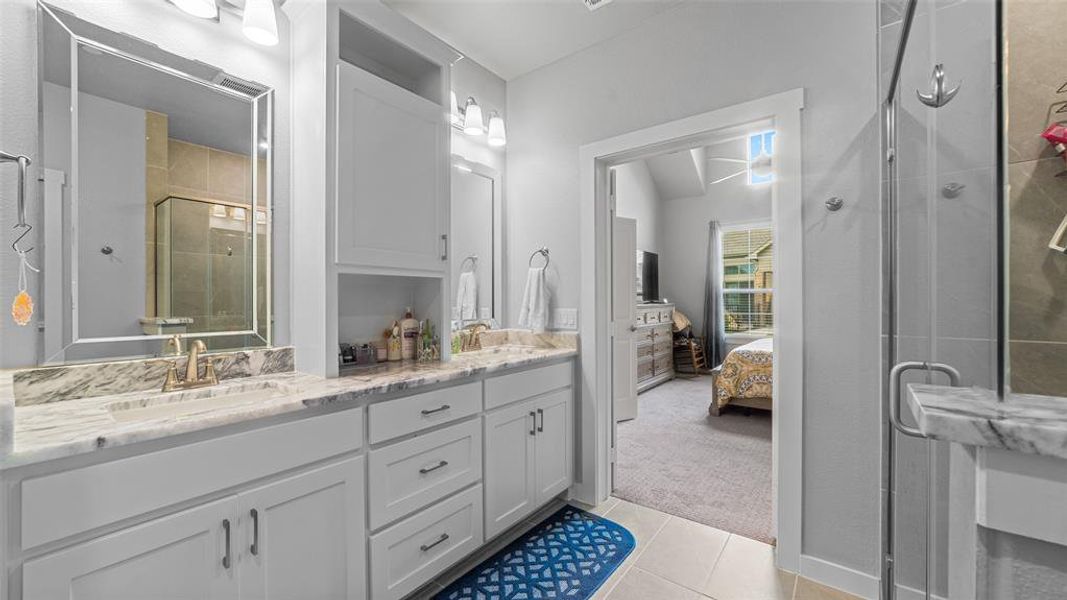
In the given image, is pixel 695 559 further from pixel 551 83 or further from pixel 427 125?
pixel 551 83

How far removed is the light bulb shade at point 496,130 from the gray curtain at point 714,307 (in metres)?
5.06

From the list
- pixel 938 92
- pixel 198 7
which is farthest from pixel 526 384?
pixel 198 7

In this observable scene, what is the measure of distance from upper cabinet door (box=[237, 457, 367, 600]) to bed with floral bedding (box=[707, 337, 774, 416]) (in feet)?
12.0

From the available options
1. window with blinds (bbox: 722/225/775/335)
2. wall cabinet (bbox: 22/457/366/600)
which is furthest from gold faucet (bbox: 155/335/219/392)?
window with blinds (bbox: 722/225/775/335)

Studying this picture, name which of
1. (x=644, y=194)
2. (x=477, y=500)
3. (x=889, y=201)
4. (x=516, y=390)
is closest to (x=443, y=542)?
(x=477, y=500)

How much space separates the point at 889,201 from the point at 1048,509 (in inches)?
49.9

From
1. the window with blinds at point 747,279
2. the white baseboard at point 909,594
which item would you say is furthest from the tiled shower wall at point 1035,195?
the window with blinds at point 747,279

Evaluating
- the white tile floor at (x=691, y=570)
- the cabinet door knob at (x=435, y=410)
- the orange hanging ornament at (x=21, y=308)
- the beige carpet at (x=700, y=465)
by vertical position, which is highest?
the orange hanging ornament at (x=21, y=308)

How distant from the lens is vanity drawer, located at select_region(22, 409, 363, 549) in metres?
0.91

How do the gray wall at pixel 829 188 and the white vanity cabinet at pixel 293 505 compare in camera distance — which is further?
the gray wall at pixel 829 188

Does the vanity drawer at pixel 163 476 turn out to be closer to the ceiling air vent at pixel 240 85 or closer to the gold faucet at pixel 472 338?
the gold faucet at pixel 472 338

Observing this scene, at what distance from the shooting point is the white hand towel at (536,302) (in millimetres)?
2633

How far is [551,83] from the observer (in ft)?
8.81

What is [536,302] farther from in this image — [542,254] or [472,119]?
[472,119]
